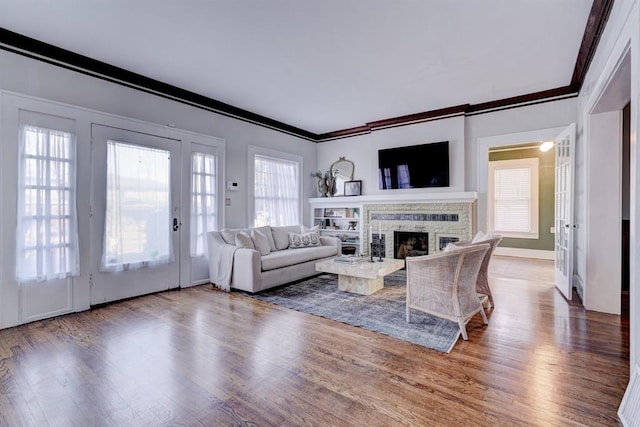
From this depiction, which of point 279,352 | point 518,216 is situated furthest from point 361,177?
point 279,352

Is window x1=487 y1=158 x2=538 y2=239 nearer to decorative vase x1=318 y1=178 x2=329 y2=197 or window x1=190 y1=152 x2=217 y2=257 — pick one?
decorative vase x1=318 y1=178 x2=329 y2=197

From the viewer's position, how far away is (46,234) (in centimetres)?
316

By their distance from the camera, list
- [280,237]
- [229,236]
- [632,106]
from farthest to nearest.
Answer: [280,237] < [229,236] < [632,106]

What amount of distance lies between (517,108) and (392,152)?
6.70 ft

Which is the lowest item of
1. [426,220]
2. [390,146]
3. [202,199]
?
[426,220]

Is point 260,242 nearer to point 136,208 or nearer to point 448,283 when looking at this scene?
point 136,208

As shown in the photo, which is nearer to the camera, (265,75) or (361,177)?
(265,75)

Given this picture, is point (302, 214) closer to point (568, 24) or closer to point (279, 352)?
point (279, 352)

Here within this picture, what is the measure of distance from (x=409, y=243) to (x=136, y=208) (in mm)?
4441

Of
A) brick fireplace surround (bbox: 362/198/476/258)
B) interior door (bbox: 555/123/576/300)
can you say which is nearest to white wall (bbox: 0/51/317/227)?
brick fireplace surround (bbox: 362/198/476/258)

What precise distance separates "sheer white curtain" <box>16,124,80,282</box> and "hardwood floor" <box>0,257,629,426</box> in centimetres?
58

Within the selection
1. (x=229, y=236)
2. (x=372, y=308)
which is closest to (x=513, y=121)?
(x=372, y=308)

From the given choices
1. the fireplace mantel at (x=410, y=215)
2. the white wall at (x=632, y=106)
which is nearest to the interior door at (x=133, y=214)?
the fireplace mantel at (x=410, y=215)

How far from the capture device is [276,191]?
6.05 metres
